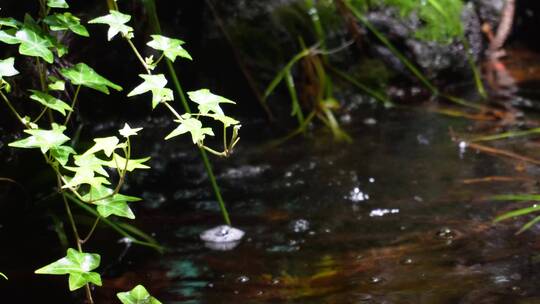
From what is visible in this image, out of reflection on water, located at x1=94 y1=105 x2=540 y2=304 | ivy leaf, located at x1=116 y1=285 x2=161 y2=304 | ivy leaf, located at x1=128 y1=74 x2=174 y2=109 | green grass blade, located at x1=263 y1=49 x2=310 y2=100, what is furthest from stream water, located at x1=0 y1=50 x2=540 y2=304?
ivy leaf, located at x1=128 y1=74 x2=174 y2=109

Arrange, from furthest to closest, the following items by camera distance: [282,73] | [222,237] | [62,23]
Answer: [282,73] → [222,237] → [62,23]

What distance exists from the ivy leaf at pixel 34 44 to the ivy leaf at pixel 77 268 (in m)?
0.51

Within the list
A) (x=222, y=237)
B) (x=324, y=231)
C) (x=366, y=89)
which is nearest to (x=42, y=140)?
→ (x=222, y=237)

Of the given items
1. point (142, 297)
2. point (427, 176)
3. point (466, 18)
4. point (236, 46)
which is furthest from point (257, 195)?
point (466, 18)

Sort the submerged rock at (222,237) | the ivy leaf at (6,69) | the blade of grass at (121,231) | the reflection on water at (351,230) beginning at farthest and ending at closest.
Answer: the submerged rock at (222,237) → the blade of grass at (121,231) → the reflection on water at (351,230) → the ivy leaf at (6,69)

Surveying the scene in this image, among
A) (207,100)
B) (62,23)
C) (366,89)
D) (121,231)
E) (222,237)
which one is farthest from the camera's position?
(366,89)

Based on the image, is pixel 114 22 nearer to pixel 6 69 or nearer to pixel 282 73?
pixel 6 69

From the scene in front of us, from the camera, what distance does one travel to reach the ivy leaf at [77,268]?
145 centimetres

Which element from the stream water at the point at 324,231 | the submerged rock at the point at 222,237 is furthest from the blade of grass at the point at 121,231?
the submerged rock at the point at 222,237

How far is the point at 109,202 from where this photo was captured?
1625mm

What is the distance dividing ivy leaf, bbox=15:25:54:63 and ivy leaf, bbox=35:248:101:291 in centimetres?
51

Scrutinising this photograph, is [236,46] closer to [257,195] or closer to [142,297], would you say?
[257,195]

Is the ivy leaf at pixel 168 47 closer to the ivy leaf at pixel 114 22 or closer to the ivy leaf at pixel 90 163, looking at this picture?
the ivy leaf at pixel 114 22

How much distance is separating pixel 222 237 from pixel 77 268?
0.83 meters
